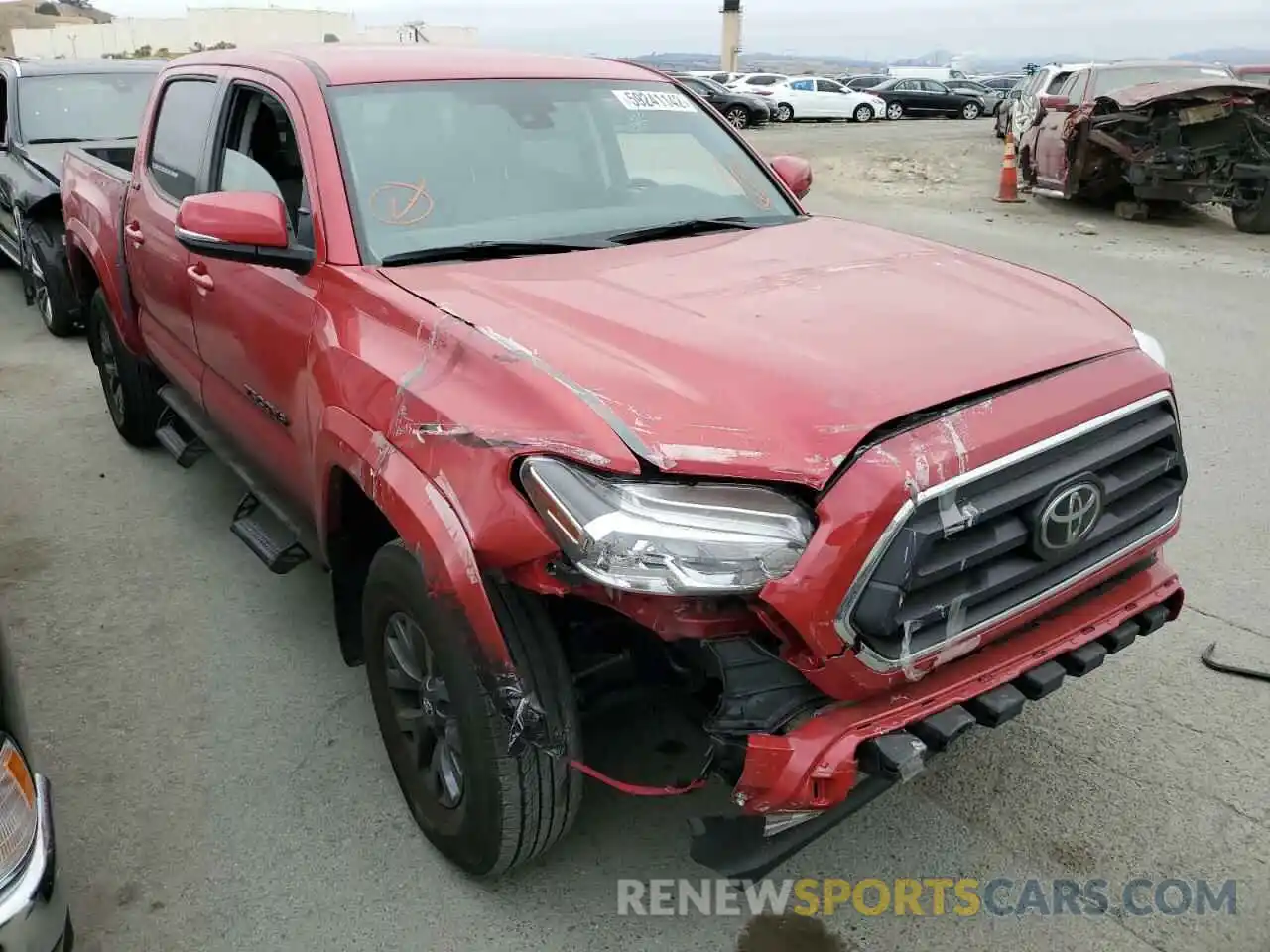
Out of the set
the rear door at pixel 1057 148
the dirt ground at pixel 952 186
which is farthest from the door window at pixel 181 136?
the rear door at pixel 1057 148

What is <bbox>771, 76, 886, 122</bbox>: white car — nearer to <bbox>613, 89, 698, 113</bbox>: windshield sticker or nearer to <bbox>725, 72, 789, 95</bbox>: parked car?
<bbox>725, 72, 789, 95</bbox>: parked car

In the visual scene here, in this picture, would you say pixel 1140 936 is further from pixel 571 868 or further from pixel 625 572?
pixel 625 572

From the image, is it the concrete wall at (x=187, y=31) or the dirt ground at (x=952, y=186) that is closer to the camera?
the dirt ground at (x=952, y=186)

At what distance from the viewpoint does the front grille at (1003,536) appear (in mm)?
1973

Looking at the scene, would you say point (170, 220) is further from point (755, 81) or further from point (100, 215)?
point (755, 81)

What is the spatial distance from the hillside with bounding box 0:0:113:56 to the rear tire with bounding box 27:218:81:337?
332 ft

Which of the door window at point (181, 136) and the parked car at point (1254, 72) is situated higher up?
the parked car at point (1254, 72)

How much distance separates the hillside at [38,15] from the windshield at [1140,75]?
3982 inches

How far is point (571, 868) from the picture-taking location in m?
2.71

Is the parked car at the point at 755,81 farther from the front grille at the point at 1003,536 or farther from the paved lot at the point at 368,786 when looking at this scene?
the front grille at the point at 1003,536

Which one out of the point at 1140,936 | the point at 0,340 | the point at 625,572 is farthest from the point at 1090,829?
the point at 0,340

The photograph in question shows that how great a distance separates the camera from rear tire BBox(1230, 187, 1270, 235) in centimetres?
1134

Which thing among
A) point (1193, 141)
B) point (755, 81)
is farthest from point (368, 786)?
point (755, 81)

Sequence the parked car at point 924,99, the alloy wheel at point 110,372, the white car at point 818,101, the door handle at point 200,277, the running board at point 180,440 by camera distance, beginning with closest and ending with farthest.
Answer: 1. the door handle at point 200,277
2. the running board at point 180,440
3. the alloy wheel at point 110,372
4. the white car at point 818,101
5. the parked car at point 924,99
